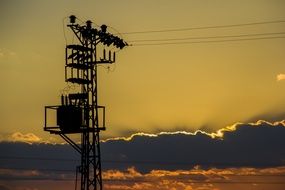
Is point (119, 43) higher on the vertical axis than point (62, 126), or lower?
higher

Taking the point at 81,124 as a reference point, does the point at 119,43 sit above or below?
above

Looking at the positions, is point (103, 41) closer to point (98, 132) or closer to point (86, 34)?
point (86, 34)

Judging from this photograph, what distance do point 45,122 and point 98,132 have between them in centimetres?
479

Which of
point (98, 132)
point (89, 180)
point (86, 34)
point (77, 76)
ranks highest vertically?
point (86, 34)

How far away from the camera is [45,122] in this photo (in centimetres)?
5031

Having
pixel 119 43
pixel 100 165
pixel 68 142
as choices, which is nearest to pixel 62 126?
pixel 68 142

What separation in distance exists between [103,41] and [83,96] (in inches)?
179

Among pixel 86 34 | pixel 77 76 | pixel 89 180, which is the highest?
pixel 86 34

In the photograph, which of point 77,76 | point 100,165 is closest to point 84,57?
point 77,76

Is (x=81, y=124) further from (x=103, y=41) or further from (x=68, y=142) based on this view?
(x=103, y=41)

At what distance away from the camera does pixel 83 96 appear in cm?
4884

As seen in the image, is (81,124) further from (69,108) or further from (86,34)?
(86,34)

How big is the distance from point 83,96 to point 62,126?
312 cm

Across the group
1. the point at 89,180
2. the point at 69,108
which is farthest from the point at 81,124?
the point at 89,180
